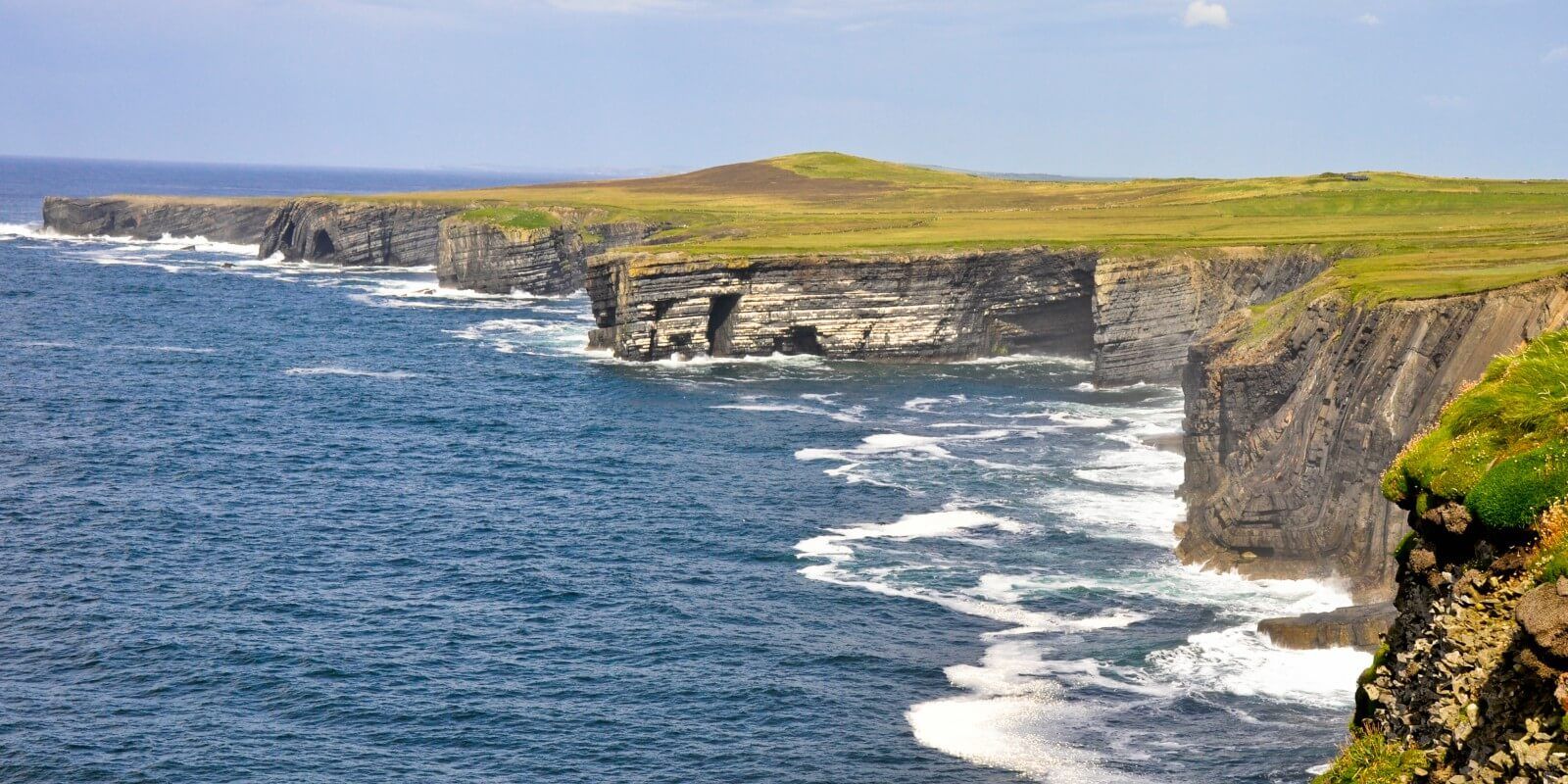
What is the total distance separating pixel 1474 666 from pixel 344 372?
104m

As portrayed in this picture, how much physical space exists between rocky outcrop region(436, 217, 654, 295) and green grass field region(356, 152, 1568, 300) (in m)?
2.59

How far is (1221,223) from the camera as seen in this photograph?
137 meters

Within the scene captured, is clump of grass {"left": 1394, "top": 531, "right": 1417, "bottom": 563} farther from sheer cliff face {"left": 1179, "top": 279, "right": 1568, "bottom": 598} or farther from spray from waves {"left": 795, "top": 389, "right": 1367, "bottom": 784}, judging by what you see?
sheer cliff face {"left": 1179, "top": 279, "right": 1568, "bottom": 598}

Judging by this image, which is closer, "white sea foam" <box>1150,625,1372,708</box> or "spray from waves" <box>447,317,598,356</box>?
"white sea foam" <box>1150,625,1372,708</box>

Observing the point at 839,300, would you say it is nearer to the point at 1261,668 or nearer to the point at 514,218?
the point at 514,218

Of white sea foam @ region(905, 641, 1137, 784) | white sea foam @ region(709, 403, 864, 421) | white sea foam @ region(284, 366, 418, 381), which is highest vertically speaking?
white sea foam @ region(709, 403, 864, 421)

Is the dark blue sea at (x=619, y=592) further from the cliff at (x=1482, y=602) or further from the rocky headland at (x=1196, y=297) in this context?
the cliff at (x=1482, y=602)

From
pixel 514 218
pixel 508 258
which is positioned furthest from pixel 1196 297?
pixel 514 218

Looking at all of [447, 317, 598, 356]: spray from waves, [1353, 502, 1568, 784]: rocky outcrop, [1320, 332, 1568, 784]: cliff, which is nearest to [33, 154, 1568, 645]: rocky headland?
[447, 317, 598, 356]: spray from waves

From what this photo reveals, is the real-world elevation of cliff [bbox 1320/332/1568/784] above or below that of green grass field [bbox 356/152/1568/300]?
below

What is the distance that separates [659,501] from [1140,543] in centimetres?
2423

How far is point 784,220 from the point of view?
541ft

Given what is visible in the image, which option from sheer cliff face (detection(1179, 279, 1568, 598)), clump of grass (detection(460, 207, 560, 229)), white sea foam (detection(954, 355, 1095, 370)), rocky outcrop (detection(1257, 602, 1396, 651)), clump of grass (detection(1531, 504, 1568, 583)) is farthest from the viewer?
clump of grass (detection(460, 207, 560, 229))

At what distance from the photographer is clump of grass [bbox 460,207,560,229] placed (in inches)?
6772
